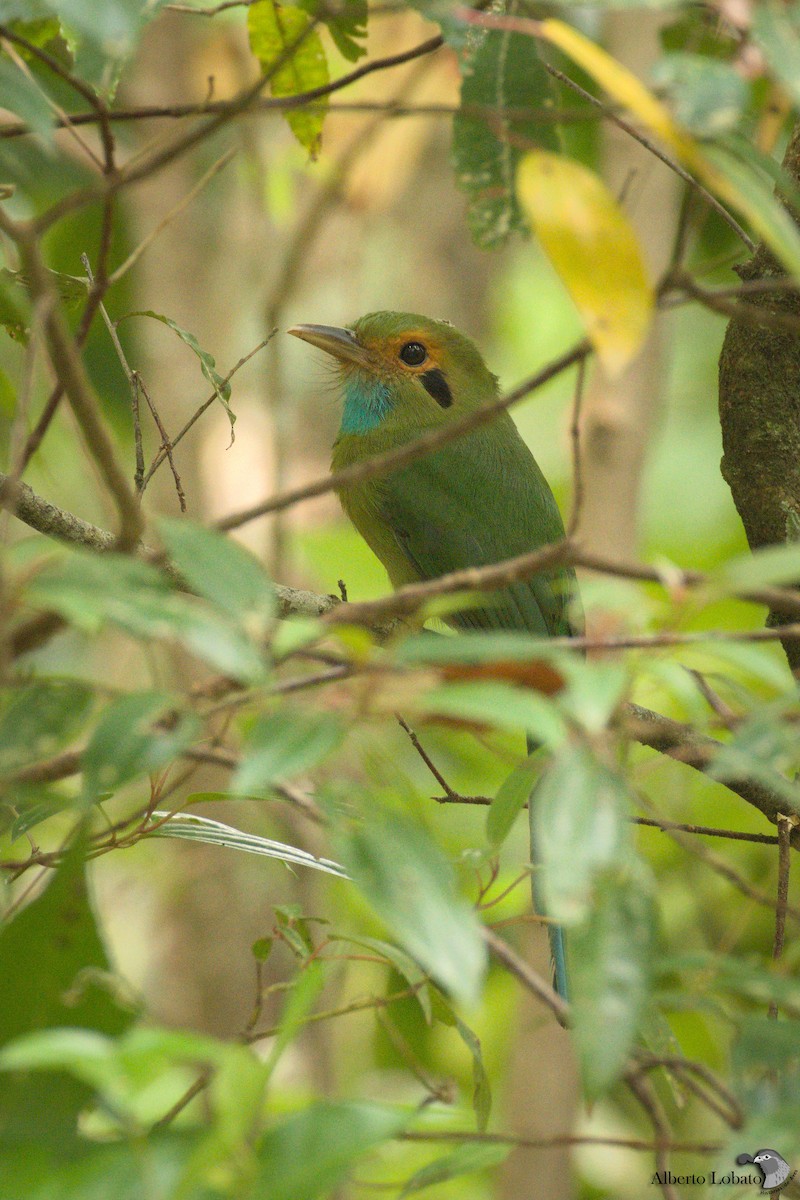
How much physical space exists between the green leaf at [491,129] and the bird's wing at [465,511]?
48.2 inches

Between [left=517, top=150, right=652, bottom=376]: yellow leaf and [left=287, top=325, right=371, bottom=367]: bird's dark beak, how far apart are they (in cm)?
255

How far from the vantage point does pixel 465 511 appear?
131 inches

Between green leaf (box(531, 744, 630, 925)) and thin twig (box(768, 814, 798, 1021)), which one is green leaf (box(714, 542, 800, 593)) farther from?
thin twig (box(768, 814, 798, 1021))

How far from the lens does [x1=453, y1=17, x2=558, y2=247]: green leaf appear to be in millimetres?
1997

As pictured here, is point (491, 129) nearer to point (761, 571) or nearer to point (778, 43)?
point (778, 43)

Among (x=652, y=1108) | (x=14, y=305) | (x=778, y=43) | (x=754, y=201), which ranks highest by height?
(x=14, y=305)

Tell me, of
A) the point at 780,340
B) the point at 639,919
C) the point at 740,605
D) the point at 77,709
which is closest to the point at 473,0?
the point at 780,340

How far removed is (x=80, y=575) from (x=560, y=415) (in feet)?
19.1

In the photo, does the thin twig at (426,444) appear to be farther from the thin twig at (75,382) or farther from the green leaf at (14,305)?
the green leaf at (14,305)

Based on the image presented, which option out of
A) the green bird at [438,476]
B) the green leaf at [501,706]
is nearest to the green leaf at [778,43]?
the green leaf at [501,706]

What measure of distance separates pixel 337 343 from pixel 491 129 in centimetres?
172

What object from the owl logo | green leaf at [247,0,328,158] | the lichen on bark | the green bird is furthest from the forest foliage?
the green bird

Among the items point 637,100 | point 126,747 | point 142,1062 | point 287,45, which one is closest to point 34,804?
point 126,747

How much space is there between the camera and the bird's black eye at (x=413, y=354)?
365 centimetres
